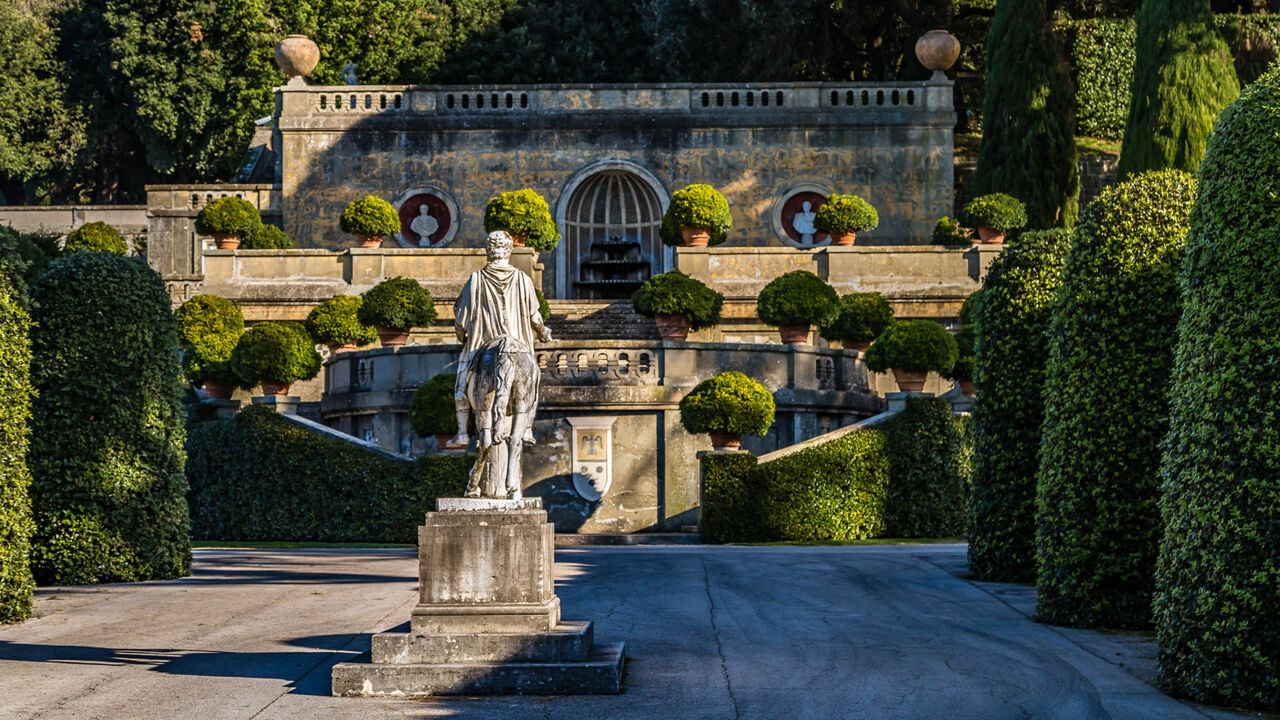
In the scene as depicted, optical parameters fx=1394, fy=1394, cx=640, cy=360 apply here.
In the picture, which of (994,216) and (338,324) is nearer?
(338,324)

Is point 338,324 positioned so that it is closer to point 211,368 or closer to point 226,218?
point 211,368

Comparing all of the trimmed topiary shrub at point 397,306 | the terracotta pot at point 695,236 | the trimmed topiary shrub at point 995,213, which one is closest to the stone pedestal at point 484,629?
the trimmed topiary shrub at point 397,306

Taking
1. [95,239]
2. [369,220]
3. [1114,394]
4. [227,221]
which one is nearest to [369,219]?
[369,220]

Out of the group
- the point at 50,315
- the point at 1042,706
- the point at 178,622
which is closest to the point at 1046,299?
the point at 1042,706

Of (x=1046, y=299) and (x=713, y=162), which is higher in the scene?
(x=713, y=162)

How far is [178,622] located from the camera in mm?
14500

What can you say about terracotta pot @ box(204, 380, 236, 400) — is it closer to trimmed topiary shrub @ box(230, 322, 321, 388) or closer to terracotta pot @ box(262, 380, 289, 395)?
trimmed topiary shrub @ box(230, 322, 321, 388)

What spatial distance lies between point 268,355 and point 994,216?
1829 centimetres

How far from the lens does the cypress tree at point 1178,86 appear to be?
113 feet

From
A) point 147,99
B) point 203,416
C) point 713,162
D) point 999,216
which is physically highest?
point 147,99

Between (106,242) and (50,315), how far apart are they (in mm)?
21998

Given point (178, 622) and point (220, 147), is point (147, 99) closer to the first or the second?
point (220, 147)

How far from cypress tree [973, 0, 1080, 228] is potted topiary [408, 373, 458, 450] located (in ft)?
63.6

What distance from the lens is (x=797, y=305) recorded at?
99.3 feet
